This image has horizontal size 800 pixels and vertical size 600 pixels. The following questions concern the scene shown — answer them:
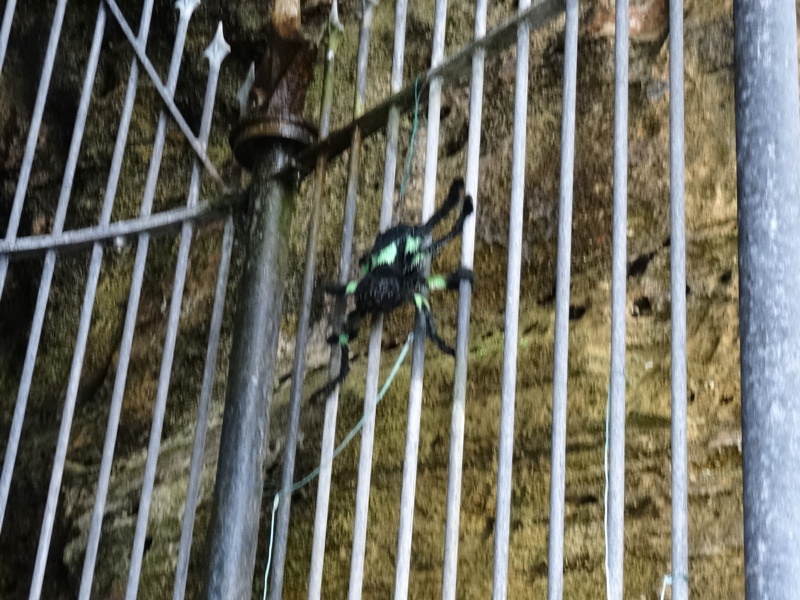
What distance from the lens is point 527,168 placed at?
1.42 meters

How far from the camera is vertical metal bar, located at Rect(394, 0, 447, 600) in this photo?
954mm

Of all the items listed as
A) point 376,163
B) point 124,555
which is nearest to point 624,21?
point 376,163

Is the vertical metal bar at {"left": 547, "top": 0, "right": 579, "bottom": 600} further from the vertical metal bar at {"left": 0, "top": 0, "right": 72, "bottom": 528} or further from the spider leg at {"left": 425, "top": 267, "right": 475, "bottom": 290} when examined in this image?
the vertical metal bar at {"left": 0, "top": 0, "right": 72, "bottom": 528}

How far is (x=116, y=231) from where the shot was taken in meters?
1.35

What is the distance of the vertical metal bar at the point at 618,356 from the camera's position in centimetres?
81

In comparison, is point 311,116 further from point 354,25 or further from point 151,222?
point 151,222

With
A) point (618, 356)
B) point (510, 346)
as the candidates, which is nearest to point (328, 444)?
point (510, 346)

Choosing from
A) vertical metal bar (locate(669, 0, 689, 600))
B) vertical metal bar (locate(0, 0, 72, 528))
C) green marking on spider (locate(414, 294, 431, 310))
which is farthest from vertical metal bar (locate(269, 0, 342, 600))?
vertical metal bar (locate(669, 0, 689, 600))

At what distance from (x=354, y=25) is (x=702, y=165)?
0.79 m

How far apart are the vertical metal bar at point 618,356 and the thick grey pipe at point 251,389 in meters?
0.50

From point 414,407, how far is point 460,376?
2.4 inches

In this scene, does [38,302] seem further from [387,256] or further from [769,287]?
[769,287]

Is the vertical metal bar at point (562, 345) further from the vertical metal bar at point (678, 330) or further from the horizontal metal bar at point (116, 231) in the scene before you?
the horizontal metal bar at point (116, 231)

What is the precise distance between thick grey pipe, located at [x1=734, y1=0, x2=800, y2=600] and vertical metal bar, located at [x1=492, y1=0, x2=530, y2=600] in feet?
0.72
